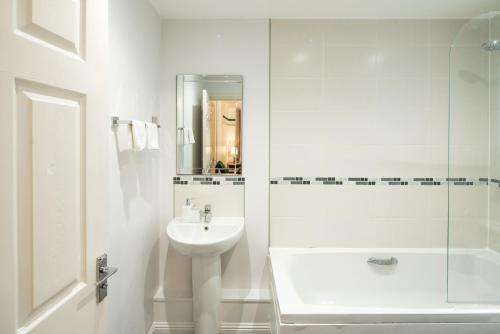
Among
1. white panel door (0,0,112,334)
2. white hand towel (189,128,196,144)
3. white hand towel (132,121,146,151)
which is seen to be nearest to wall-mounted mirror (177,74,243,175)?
white hand towel (189,128,196,144)

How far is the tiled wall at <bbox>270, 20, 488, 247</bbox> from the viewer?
8.00 ft

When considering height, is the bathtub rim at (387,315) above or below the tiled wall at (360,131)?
below

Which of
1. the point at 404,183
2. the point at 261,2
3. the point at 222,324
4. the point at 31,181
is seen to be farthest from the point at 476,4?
the point at 222,324

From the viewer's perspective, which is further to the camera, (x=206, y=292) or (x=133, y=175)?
(x=206, y=292)

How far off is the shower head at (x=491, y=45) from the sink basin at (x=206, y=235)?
1.81 m

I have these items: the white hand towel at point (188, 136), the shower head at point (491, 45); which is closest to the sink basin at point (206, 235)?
the white hand towel at point (188, 136)

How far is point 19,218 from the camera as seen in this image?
770 millimetres

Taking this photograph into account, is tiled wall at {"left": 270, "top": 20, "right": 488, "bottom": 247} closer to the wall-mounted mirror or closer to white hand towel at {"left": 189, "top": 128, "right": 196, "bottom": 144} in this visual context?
the wall-mounted mirror

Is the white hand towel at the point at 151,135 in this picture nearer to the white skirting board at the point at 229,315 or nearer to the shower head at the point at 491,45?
the white skirting board at the point at 229,315

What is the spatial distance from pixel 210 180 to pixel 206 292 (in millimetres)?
825

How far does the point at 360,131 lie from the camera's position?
8.09 ft

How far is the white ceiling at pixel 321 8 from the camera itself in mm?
2162

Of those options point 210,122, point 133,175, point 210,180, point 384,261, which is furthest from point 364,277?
point 133,175

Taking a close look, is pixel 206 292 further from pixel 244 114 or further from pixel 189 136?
pixel 244 114
